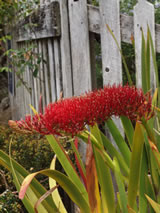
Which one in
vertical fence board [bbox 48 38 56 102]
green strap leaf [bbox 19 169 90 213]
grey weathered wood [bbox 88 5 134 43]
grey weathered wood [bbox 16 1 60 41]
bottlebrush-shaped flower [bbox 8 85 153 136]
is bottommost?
green strap leaf [bbox 19 169 90 213]

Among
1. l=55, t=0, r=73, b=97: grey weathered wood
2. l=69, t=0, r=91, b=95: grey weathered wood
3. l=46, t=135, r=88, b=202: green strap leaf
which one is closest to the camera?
l=46, t=135, r=88, b=202: green strap leaf

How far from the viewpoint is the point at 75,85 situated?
2.19 m

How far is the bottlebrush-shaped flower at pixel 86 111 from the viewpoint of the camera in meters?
0.69

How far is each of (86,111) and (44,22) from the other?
1986 millimetres

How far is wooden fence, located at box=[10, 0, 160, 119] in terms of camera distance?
1.73 m

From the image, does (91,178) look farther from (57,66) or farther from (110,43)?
(57,66)

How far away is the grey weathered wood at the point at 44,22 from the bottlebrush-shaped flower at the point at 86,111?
1.70 m

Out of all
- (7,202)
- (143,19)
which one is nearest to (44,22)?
(143,19)

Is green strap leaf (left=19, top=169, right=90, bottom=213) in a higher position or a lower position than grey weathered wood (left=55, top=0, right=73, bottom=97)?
lower

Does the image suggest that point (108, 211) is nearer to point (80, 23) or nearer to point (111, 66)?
point (111, 66)

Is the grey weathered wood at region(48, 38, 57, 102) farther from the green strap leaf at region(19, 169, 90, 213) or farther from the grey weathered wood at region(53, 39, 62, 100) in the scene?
the green strap leaf at region(19, 169, 90, 213)

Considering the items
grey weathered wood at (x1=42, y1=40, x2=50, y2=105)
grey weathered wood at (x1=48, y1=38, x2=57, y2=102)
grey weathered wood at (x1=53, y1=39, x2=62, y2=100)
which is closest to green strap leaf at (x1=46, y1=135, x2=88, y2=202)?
grey weathered wood at (x1=53, y1=39, x2=62, y2=100)

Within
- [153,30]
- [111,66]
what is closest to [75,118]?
[153,30]

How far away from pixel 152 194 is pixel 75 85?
52.8 inches
